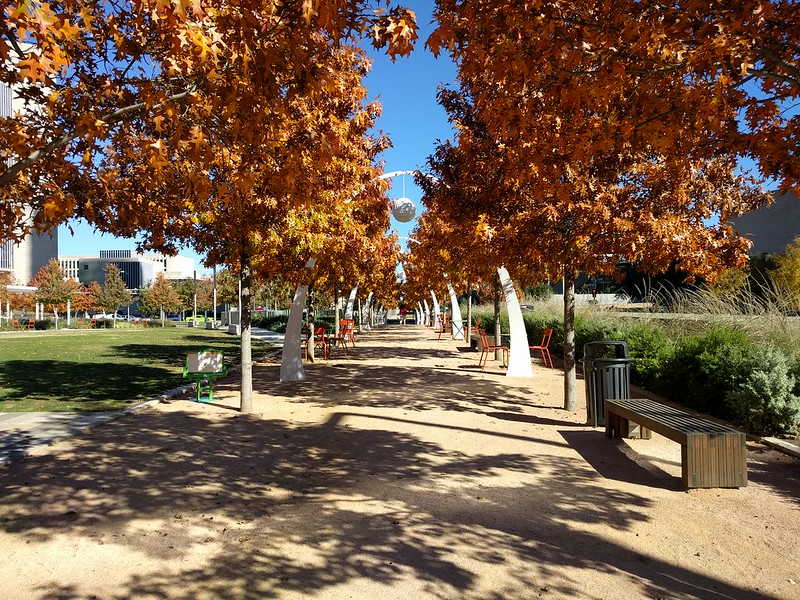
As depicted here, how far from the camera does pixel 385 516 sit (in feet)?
15.4

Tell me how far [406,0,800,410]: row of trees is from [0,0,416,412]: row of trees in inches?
51.5

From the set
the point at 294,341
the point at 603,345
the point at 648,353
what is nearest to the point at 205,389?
the point at 294,341

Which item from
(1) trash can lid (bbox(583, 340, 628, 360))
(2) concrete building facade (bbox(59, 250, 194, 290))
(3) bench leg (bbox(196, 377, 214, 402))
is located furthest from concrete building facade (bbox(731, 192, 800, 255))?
(2) concrete building facade (bbox(59, 250, 194, 290))

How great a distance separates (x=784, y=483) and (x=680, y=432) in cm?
131

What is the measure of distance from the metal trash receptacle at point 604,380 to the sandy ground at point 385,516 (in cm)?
40

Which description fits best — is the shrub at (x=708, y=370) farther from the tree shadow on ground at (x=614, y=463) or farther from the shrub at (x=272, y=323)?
the shrub at (x=272, y=323)

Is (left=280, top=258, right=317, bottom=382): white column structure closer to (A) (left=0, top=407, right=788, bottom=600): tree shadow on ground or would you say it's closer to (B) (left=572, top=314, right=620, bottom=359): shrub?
(A) (left=0, top=407, right=788, bottom=600): tree shadow on ground

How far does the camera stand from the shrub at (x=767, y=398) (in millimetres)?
7191

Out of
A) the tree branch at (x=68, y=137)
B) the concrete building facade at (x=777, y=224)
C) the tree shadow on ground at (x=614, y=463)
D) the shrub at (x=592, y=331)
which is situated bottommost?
the tree shadow on ground at (x=614, y=463)

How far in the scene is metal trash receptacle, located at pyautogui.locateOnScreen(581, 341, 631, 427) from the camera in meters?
Answer: 7.83

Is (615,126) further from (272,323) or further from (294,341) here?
(272,323)

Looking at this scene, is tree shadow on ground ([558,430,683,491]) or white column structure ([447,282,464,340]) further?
white column structure ([447,282,464,340])

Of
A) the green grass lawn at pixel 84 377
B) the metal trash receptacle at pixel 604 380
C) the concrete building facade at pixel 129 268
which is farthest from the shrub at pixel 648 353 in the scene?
the concrete building facade at pixel 129 268

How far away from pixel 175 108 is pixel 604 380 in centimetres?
616
